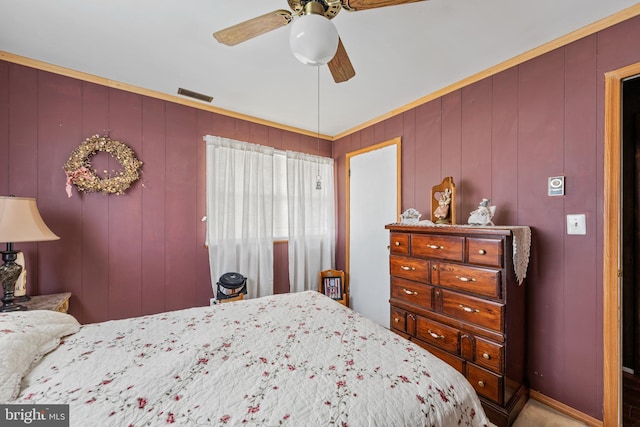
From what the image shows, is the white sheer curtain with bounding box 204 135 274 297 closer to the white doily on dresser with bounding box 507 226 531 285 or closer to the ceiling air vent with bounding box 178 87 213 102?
the ceiling air vent with bounding box 178 87 213 102

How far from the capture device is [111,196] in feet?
7.63

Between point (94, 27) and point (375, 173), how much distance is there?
2740 millimetres

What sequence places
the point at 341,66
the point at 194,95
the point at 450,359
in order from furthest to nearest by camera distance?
the point at 194,95 < the point at 450,359 < the point at 341,66

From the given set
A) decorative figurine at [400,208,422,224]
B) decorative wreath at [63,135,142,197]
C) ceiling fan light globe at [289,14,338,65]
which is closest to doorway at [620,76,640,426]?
decorative figurine at [400,208,422,224]

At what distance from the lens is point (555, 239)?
72.2 inches

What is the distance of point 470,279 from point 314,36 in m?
1.74

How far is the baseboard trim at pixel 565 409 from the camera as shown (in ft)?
5.48

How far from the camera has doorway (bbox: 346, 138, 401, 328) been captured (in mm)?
3031

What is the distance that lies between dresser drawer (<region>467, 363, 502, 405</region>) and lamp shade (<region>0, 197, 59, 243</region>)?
119 inches

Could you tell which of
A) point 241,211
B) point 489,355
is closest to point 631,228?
point 489,355

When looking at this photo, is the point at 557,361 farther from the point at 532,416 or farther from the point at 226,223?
the point at 226,223

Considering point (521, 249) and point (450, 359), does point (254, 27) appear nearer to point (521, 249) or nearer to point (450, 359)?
point (521, 249)

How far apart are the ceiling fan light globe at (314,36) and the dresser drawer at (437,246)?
1492 millimetres

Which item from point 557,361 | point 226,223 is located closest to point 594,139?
point 557,361
